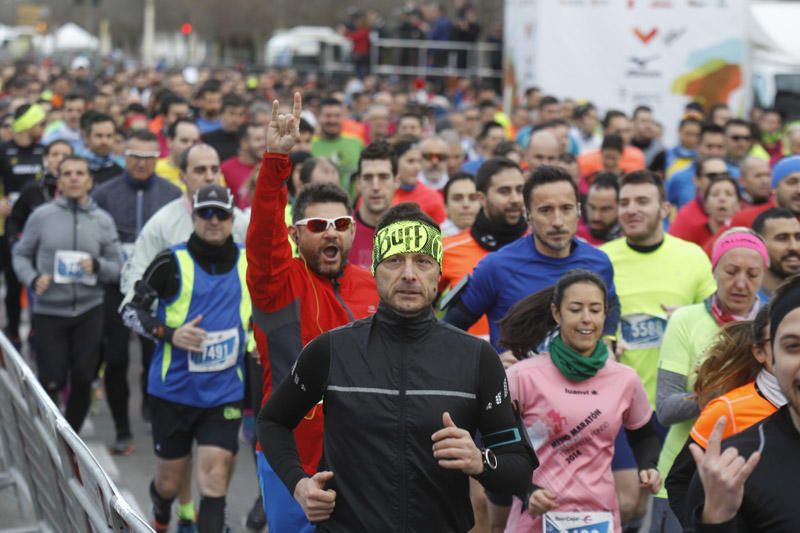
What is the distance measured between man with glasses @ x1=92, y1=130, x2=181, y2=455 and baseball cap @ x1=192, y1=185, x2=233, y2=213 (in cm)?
273

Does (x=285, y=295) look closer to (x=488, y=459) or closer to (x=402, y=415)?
(x=402, y=415)

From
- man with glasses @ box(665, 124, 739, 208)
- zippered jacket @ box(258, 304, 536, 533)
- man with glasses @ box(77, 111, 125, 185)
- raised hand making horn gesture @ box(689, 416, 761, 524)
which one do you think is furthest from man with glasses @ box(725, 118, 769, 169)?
raised hand making horn gesture @ box(689, 416, 761, 524)

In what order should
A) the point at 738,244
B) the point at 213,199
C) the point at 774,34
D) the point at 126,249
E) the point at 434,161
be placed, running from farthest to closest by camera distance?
1. the point at 774,34
2. the point at 434,161
3. the point at 126,249
4. the point at 213,199
5. the point at 738,244

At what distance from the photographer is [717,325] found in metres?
5.88

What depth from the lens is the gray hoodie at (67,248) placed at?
9.44 m

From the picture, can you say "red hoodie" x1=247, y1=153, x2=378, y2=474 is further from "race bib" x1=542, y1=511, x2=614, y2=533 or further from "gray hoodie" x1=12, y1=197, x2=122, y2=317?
"gray hoodie" x1=12, y1=197, x2=122, y2=317

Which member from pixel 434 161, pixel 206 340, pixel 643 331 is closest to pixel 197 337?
pixel 206 340

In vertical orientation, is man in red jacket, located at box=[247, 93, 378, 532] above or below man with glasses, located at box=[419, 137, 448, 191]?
below

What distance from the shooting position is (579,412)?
5.59m

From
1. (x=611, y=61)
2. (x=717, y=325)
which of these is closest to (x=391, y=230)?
(x=717, y=325)

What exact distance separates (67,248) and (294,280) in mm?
4568

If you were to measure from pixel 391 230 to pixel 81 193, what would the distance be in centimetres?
552

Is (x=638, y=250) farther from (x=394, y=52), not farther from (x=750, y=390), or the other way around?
(x=394, y=52)

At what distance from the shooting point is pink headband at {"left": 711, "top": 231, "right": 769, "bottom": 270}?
19.8ft
